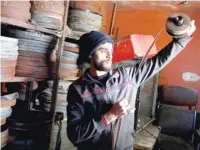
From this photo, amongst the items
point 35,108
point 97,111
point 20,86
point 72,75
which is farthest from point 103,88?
point 20,86

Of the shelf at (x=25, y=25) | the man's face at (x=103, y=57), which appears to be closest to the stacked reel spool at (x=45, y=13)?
the shelf at (x=25, y=25)

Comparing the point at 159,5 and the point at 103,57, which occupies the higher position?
the point at 159,5

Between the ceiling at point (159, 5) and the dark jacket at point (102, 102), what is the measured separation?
8.02 ft

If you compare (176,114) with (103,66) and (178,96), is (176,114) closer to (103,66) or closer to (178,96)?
(178,96)

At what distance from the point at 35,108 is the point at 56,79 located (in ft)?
1.69

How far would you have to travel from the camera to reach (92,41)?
1.67 metres

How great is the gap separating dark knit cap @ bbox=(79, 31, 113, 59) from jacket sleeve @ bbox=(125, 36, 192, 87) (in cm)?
28

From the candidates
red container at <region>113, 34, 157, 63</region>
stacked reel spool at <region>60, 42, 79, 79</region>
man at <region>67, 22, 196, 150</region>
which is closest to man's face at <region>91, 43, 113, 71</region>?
man at <region>67, 22, 196, 150</region>

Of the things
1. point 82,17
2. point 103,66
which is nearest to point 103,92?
point 103,66

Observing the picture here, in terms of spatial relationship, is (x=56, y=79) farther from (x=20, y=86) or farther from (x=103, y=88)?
(x=103, y=88)

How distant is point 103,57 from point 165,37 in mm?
2902

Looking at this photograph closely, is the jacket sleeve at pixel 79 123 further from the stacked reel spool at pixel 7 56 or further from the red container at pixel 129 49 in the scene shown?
the red container at pixel 129 49

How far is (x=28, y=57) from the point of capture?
2164 millimetres

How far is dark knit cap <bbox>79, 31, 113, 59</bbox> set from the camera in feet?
5.40
